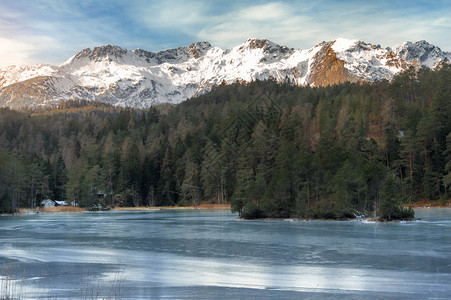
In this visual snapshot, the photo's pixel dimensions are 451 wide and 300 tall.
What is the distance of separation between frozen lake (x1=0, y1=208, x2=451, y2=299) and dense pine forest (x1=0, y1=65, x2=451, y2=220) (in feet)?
74.4

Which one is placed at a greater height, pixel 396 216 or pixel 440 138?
pixel 440 138

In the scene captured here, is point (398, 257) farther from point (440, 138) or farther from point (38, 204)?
point (38, 204)

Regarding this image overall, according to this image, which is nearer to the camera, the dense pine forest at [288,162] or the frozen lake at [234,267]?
the frozen lake at [234,267]

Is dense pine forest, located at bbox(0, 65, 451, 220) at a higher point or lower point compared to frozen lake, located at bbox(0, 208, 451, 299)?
higher

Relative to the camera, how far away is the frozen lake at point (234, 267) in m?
18.0

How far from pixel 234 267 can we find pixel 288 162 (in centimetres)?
4176

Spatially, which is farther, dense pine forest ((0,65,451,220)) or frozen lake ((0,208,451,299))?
dense pine forest ((0,65,451,220))

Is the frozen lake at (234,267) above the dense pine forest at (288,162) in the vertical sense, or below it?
below

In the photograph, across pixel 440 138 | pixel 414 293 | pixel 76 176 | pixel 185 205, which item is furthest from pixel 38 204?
pixel 414 293

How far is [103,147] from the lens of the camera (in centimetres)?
18000

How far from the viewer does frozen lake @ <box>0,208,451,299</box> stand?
1802cm

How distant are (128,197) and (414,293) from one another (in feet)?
430

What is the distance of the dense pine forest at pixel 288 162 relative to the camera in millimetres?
61469

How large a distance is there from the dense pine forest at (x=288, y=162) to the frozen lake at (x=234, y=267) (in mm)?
22682
